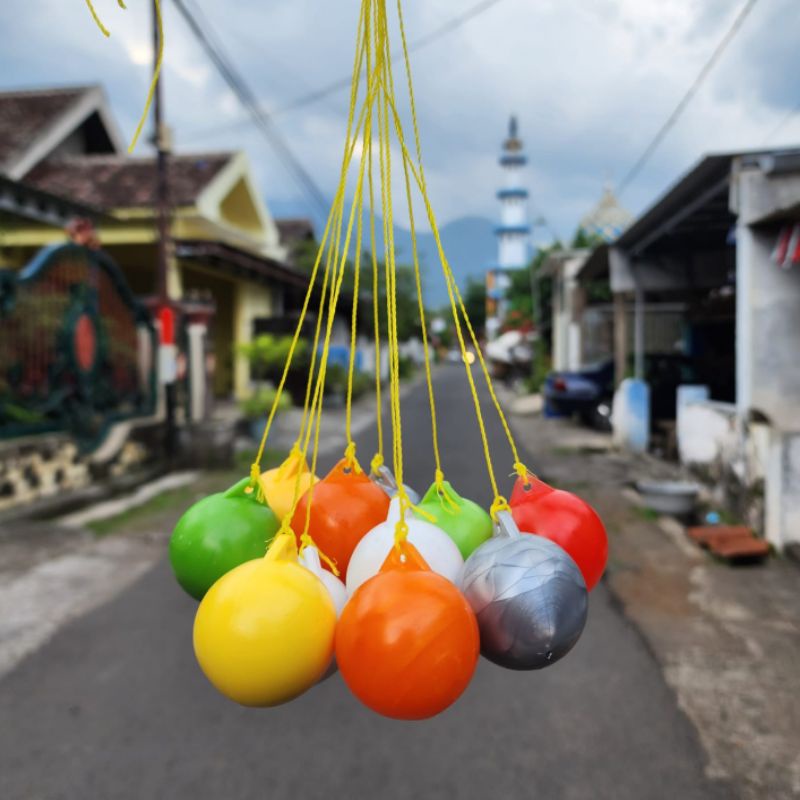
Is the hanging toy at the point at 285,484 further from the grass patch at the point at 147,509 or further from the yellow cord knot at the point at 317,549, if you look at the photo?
the grass patch at the point at 147,509

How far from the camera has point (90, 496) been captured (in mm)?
8852

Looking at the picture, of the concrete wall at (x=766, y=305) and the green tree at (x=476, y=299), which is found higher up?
the green tree at (x=476, y=299)

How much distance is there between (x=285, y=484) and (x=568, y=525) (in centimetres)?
57

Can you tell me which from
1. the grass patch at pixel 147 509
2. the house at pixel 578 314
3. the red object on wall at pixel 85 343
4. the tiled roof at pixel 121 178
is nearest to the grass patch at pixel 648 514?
the grass patch at pixel 147 509

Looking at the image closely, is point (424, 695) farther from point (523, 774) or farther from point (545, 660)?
point (523, 774)

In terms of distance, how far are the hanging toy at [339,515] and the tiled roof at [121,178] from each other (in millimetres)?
14894

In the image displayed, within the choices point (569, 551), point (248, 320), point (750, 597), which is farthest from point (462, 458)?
point (569, 551)

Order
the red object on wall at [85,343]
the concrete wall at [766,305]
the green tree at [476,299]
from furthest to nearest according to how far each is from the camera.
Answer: the green tree at [476,299] < the red object on wall at [85,343] < the concrete wall at [766,305]

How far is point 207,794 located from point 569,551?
2.81m

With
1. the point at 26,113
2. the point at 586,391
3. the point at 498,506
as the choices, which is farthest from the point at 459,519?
the point at 26,113

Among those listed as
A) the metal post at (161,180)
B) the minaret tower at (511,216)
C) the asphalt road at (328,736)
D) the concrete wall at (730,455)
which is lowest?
the asphalt road at (328,736)

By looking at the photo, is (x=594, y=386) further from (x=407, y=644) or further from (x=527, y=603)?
(x=407, y=644)

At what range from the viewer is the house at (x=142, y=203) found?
1490 cm

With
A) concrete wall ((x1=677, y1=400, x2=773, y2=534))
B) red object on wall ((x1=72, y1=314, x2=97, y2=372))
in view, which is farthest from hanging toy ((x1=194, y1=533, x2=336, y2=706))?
red object on wall ((x1=72, y1=314, x2=97, y2=372))
